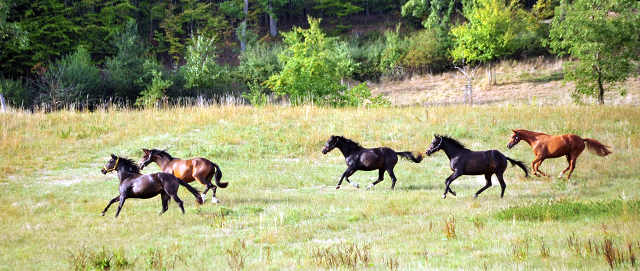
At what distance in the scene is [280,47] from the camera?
52.3m

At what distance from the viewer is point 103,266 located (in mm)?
7152

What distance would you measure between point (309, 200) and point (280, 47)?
40779mm

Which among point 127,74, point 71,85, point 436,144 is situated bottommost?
point 436,144

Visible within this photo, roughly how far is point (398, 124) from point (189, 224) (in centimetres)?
1456

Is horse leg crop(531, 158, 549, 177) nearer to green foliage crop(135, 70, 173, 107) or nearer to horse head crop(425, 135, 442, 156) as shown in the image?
horse head crop(425, 135, 442, 156)

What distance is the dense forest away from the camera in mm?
29422

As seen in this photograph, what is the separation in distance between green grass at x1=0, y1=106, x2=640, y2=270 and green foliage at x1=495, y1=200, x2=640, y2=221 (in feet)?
0.14

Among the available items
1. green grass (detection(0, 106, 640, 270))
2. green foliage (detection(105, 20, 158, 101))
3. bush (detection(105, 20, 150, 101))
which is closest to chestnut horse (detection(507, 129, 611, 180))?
green grass (detection(0, 106, 640, 270))

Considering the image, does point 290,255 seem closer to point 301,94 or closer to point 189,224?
point 189,224

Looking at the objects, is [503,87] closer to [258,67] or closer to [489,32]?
[489,32]

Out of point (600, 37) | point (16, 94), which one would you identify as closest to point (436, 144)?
point (600, 37)

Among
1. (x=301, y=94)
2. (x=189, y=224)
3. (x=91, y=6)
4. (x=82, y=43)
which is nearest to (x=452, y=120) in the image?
(x=301, y=94)

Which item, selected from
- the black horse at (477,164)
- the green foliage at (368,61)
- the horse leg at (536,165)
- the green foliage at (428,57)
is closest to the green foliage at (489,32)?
the green foliage at (428,57)

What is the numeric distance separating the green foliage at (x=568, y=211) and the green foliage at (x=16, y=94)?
31847mm
